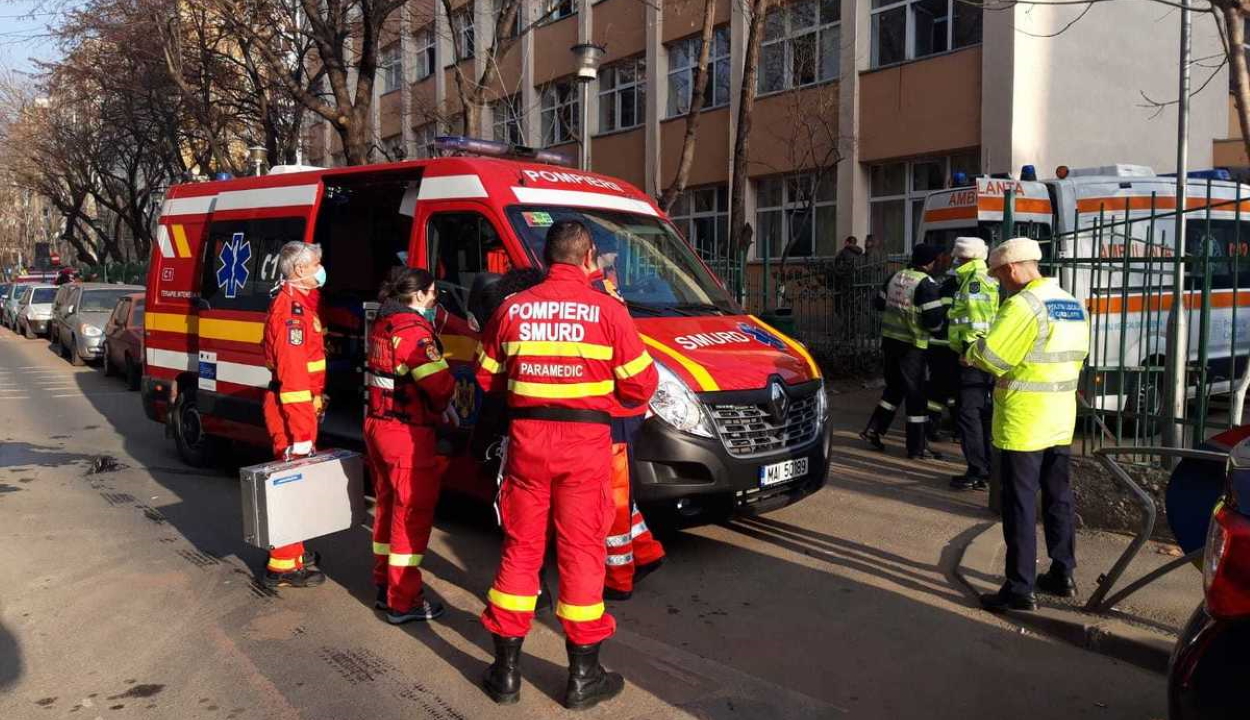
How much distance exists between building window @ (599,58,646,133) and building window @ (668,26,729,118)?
111cm

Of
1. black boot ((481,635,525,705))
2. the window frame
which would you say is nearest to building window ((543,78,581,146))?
the window frame

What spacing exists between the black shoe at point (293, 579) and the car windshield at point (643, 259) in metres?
2.25

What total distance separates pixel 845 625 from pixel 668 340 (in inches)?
72.4

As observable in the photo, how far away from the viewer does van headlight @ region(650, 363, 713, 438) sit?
5.42m

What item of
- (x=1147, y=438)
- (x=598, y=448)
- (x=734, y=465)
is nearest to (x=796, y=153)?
(x=1147, y=438)

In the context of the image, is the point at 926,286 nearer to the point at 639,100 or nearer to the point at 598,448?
the point at 598,448

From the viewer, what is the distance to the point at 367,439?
5082 mm

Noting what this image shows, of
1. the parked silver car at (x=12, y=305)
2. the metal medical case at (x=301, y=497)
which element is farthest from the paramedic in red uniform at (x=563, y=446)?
the parked silver car at (x=12, y=305)

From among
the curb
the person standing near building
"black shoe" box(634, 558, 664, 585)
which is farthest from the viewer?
the person standing near building

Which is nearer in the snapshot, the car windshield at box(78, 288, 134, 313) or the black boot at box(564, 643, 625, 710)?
the black boot at box(564, 643, 625, 710)

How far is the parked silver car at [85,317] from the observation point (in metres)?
19.1

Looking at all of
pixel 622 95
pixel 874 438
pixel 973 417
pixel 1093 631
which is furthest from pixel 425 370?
pixel 622 95

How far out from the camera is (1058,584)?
5.21 metres

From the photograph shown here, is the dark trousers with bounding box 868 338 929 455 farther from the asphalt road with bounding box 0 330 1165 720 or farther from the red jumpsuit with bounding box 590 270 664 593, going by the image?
the red jumpsuit with bounding box 590 270 664 593
